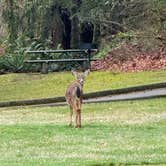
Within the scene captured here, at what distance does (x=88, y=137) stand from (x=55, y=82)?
43.4 ft

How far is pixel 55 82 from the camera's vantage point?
88.1ft

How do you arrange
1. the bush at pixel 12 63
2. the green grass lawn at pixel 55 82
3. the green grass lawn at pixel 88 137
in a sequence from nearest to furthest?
the green grass lawn at pixel 88 137, the green grass lawn at pixel 55 82, the bush at pixel 12 63

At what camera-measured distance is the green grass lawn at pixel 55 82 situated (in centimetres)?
2453

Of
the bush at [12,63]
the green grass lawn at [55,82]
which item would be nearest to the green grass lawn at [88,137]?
the green grass lawn at [55,82]

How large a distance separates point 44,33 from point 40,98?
13057 millimetres

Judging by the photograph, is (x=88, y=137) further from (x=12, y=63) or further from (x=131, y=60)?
(x=131, y=60)

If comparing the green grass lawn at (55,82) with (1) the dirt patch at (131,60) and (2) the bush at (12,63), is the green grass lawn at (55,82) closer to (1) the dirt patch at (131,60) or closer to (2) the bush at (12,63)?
(2) the bush at (12,63)

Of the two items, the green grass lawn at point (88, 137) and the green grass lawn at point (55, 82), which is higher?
the green grass lawn at point (88, 137)

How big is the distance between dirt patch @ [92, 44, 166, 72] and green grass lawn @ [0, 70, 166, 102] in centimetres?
145

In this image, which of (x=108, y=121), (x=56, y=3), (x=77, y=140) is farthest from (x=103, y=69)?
(x=77, y=140)

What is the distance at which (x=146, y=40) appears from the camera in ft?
98.4

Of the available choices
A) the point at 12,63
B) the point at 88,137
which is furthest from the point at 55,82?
the point at 88,137

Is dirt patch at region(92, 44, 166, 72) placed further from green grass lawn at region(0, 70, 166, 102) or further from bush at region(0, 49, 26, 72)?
bush at region(0, 49, 26, 72)

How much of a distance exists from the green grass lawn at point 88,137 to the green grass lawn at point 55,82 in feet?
13.8
